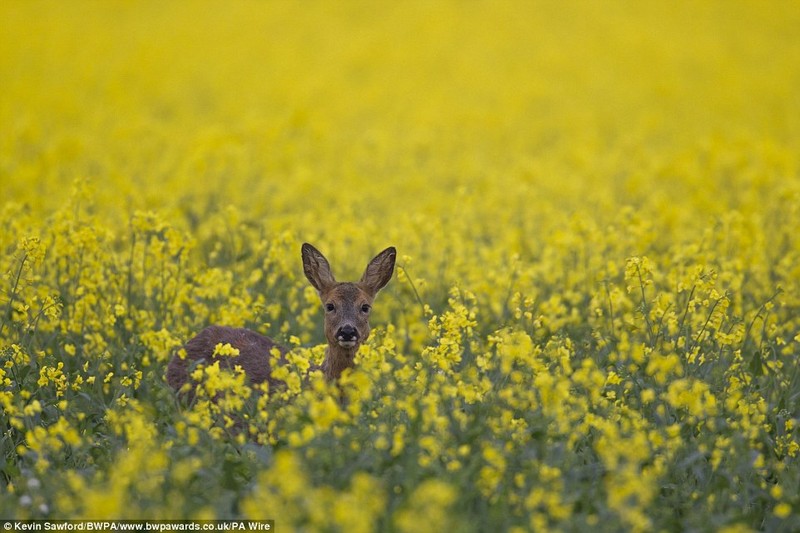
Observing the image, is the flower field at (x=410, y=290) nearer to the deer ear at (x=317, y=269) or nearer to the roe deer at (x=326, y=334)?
the roe deer at (x=326, y=334)

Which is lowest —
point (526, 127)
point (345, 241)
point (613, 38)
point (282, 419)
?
point (282, 419)

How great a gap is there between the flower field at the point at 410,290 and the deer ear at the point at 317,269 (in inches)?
22.4

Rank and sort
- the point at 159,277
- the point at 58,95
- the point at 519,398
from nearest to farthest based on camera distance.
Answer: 1. the point at 519,398
2. the point at 159,277
3. the point at 58,95

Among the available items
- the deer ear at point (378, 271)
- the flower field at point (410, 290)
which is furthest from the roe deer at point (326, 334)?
the flower field at point (410, 290)

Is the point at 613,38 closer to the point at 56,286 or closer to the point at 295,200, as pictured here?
the point at 295,200

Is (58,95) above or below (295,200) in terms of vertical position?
above

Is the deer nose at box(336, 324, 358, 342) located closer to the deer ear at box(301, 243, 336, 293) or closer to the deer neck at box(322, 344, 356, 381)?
the deer neck at box(322, 344, 356, 381)

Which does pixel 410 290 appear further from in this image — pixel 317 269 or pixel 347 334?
pixel 347 334

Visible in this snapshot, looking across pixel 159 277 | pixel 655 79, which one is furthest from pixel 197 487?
pixel 655 79

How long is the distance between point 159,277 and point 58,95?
13.8 metres

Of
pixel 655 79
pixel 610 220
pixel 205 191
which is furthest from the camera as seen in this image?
pixel 655 79

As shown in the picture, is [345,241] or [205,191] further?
[205,191]

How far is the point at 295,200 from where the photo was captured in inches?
557

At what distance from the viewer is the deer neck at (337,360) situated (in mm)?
7277
